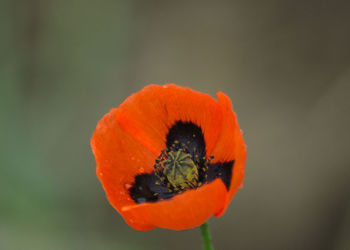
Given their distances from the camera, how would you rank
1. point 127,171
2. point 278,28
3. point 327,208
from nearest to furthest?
1. point 127,171
2. point 327,208
3. point 278,28

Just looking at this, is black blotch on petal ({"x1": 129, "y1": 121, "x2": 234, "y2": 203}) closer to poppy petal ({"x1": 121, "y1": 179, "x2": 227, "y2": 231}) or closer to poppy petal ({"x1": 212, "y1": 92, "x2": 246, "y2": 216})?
poppy petal ({"x1": 212, "y1": 92, "x2": 246, "y2": 216})

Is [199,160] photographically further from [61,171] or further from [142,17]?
[142,17]

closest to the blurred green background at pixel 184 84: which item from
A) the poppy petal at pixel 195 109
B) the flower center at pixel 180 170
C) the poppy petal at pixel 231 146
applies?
the flower center at pixel 180 170

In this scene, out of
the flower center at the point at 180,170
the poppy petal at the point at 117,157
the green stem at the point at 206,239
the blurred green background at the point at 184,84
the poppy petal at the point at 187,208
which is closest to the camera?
the poppy petal at the point at 187,208

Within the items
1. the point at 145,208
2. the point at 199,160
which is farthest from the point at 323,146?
the point at 145,208

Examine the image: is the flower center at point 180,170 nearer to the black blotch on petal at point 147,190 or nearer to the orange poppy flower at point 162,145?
the orange poppy flower at point 162,145
